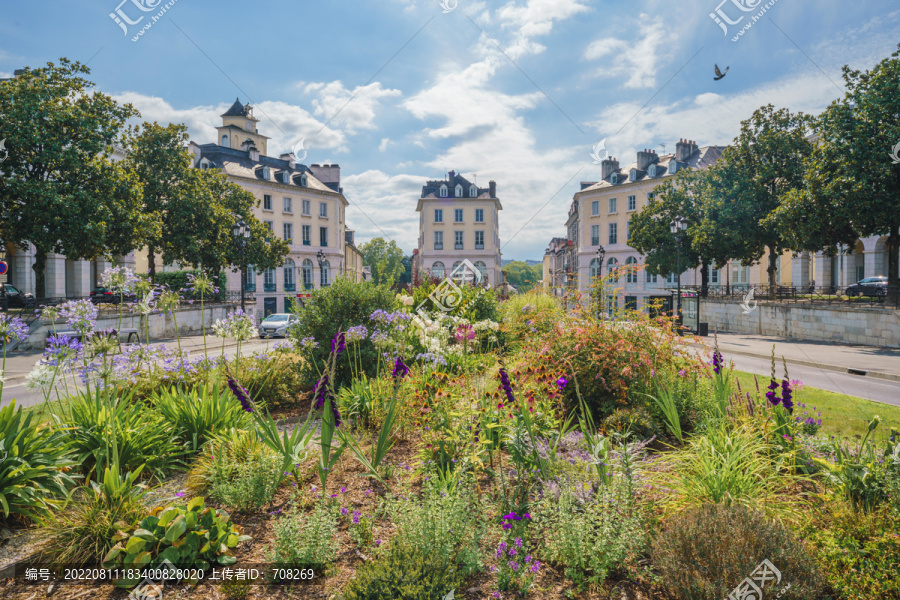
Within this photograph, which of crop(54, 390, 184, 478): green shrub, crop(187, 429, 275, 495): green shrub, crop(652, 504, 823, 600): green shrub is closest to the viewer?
crop(652, 504, 823, 600): green shrub

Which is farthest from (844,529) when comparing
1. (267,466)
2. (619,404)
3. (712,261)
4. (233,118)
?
(233,118)

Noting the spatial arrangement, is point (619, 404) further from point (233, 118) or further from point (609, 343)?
point (233, 118)

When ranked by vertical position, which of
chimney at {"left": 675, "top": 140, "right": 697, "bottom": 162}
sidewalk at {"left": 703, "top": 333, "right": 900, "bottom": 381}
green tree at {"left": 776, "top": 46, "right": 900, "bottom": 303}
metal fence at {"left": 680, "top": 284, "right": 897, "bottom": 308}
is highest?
chimney at {"left": 675, "top": 140, "right": 697, "bottom": 162}

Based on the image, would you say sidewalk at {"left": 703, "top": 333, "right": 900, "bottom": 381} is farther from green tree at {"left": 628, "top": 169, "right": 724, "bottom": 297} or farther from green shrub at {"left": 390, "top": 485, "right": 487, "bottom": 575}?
green tree at {"left": 628, "top": 169, "right": 724, "bottom": 297}

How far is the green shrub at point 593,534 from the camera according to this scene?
119 inches

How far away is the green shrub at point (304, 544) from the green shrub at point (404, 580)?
1.57ft

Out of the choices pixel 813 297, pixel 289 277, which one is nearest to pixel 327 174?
pixel 289 277

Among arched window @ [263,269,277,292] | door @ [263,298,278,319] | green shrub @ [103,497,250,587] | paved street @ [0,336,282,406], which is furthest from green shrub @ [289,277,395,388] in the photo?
arched window @ [263,269,277,292]

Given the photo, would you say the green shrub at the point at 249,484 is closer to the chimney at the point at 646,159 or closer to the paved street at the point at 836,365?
the paved street at the point at 836,365

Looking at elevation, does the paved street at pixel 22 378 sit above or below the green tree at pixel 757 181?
below

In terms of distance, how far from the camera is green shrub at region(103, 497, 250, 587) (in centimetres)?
303

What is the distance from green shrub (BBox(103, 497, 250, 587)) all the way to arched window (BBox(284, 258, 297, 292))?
4599 cm

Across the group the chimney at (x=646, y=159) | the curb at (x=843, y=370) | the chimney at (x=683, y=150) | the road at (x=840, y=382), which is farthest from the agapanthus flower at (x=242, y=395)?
the chimney at (x=646, y=159)
